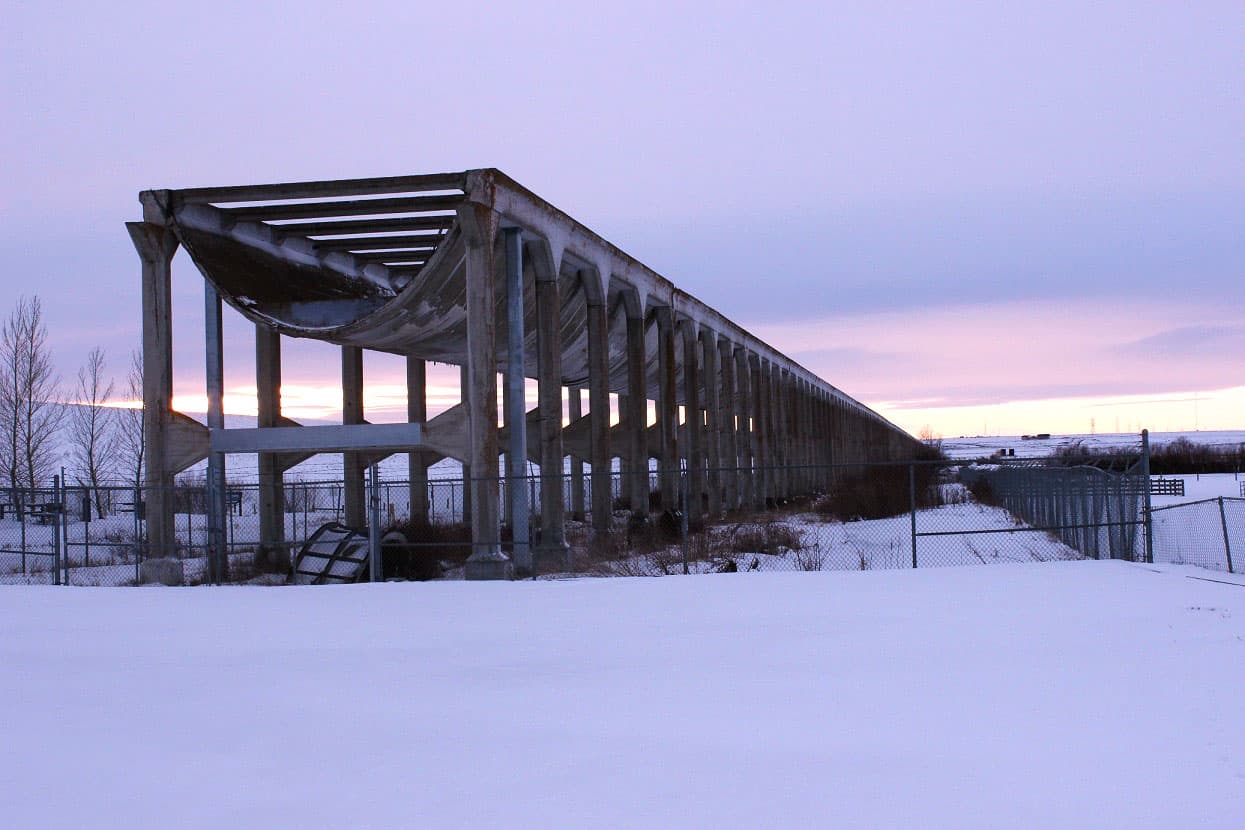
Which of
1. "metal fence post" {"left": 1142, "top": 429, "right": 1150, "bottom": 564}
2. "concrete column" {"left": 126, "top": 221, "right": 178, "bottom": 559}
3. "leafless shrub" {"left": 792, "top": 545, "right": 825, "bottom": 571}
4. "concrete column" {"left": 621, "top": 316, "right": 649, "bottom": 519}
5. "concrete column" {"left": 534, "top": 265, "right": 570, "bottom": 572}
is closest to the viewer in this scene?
"metal fence post" {"left": 1142, "top": 429, "right": 1150, "bottom": 564}

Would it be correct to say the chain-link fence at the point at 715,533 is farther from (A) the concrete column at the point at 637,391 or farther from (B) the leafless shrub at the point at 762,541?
(A) the concrete column at the point at 637,391

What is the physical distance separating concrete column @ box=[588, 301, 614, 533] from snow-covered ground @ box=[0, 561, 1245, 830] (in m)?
11.5

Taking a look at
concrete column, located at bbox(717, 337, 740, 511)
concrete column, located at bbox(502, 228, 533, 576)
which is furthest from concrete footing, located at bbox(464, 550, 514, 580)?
concrete column, located at bbox(717, 337, 740, 511)

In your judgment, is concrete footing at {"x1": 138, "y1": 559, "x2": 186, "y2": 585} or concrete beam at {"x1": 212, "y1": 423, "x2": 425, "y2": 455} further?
concrete footing at {"x1": 138, "y1": 559, "x2": 186, "y2": 585}

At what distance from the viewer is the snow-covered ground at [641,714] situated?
698 cm

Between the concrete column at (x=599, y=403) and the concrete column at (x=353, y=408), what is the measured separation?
17.5ft

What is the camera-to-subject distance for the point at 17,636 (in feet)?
44.2

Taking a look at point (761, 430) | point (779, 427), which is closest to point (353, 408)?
point (761, 430)

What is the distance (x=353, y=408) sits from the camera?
27594 mm

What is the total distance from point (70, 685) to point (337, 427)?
1089cm

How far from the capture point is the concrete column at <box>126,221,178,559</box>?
21.6m

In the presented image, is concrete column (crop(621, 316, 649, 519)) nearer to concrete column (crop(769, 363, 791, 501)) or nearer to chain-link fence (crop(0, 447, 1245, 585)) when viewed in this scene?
chain-link fence (crop(0, 447, 1245, 585))

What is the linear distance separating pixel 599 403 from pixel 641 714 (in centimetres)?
1856

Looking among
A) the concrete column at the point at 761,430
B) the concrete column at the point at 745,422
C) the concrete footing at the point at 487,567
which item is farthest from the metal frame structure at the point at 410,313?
the concrete column at the point at 761,430
